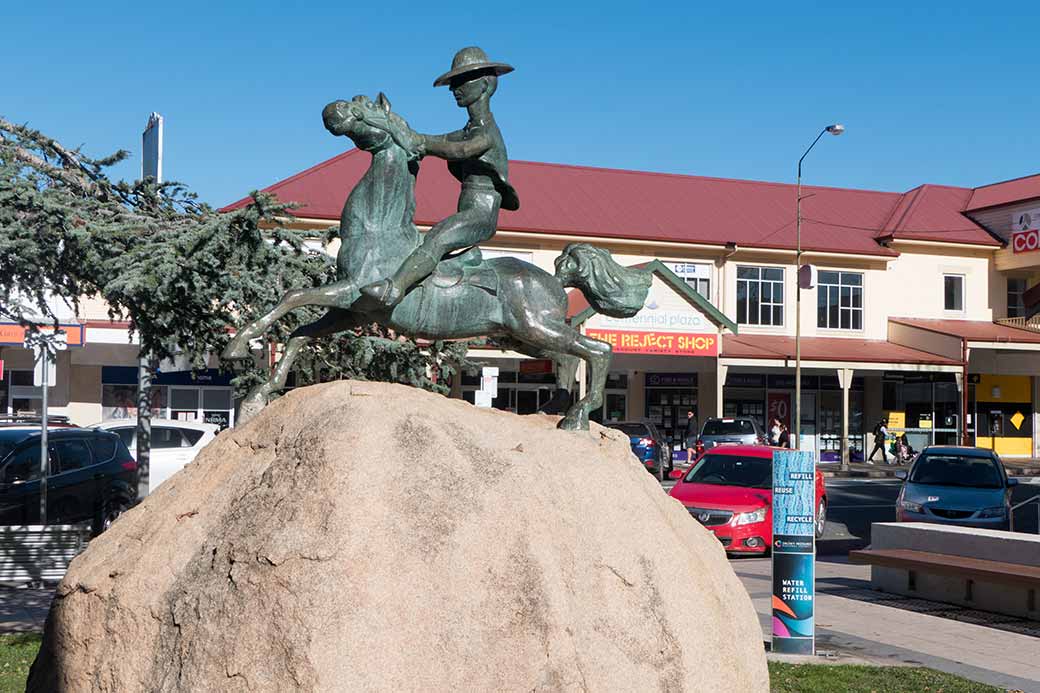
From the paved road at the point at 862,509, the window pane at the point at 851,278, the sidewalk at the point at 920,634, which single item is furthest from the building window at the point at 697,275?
the sidewalk at the point at 920,634

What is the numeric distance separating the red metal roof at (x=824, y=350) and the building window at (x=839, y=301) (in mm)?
553

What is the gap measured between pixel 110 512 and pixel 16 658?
6.61m

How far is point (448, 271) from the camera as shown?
6426 mm

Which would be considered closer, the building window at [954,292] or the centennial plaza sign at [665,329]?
the centennial plaza sign at [665,329]

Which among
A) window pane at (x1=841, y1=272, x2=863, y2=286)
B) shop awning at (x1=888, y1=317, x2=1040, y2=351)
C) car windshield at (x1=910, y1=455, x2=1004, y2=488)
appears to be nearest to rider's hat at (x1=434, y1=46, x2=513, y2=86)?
car windshield at (x1=910, y1=455, x2=1004, y2=488)

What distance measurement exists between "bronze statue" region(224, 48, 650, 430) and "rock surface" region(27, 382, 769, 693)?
0.50m

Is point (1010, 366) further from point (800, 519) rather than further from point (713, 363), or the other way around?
point (800, 519)

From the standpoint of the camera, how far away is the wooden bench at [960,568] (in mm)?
11812

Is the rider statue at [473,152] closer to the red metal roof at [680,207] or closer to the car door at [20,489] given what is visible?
the car door at [20,489]

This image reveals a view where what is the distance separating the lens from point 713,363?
35438 mm

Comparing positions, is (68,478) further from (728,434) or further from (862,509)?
(728,434)

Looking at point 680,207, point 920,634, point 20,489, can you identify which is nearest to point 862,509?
point 920,634

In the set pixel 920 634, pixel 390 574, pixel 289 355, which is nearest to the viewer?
pixel 390 574

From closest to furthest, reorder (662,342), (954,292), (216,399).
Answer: (662,342) → (216,399) → (954,292)
